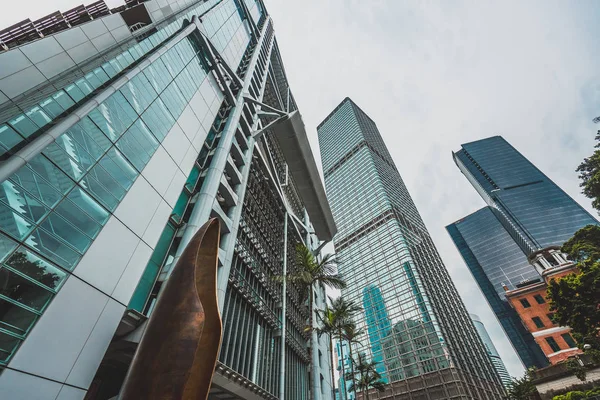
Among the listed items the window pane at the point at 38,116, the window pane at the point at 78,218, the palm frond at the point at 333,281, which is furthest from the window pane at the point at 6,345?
the palm frond at the point at 333,281

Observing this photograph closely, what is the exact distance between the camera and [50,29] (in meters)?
19.2

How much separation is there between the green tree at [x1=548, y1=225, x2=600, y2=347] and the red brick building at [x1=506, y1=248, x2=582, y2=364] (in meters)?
17.9

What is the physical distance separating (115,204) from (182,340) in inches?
321

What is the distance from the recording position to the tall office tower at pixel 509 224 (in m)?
90.1

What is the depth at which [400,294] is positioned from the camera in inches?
2034

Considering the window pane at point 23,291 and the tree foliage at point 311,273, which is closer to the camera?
the window pane at point 23,291

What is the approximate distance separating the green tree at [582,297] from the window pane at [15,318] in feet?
94.0

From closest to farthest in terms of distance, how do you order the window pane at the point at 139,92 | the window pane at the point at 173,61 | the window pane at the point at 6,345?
1. the window pane at the point at 6,345
2. the window pane at the point at 139,92
3. the window pane at the point at 173,61

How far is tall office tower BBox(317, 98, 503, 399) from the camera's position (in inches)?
1662

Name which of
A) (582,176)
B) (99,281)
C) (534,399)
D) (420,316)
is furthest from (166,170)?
(420,316)

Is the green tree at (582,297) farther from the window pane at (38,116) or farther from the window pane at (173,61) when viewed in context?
the window pane at (173,61)

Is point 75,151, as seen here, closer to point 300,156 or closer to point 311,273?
point 311,273

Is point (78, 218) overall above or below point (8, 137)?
below

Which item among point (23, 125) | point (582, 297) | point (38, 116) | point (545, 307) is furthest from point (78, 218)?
point (545, 307)
